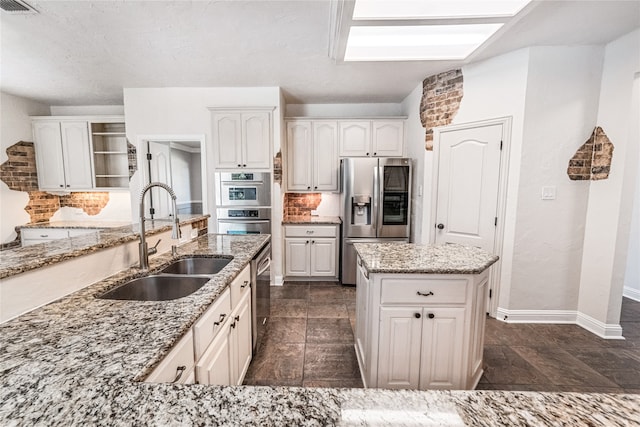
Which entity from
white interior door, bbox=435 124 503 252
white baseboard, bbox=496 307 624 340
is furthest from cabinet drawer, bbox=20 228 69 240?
white baseboard, bbox=496 307 624 340

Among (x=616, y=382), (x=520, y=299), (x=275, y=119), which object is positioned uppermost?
(x=275, y=119)

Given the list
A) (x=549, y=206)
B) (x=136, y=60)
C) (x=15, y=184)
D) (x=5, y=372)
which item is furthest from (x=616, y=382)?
(x=15, y=184)

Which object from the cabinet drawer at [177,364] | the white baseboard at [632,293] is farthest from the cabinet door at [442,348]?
the white baseboard at [632,293]

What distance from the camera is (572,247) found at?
264cm

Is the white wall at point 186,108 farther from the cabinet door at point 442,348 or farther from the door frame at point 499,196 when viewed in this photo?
the cabinet door at point 442,348

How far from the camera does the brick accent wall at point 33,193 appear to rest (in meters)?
3.67

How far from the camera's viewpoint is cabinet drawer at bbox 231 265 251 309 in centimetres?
157

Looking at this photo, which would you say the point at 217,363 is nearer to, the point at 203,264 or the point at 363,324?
the point at 203,264

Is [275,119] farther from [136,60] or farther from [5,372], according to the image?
[5,372]

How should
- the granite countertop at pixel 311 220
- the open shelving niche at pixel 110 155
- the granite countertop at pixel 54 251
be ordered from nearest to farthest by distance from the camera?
the granite countertop at pixel 54 251
the granite countertop at pixel 311 220
the open shelving niche at pixel 110 155

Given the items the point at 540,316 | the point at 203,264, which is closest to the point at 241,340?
the point at 203,264

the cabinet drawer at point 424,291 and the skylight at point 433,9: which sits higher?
the skylight at point 433,9

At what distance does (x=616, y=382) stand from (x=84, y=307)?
10.7 ft

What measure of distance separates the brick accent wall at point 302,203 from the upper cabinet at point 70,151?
7.98ft
